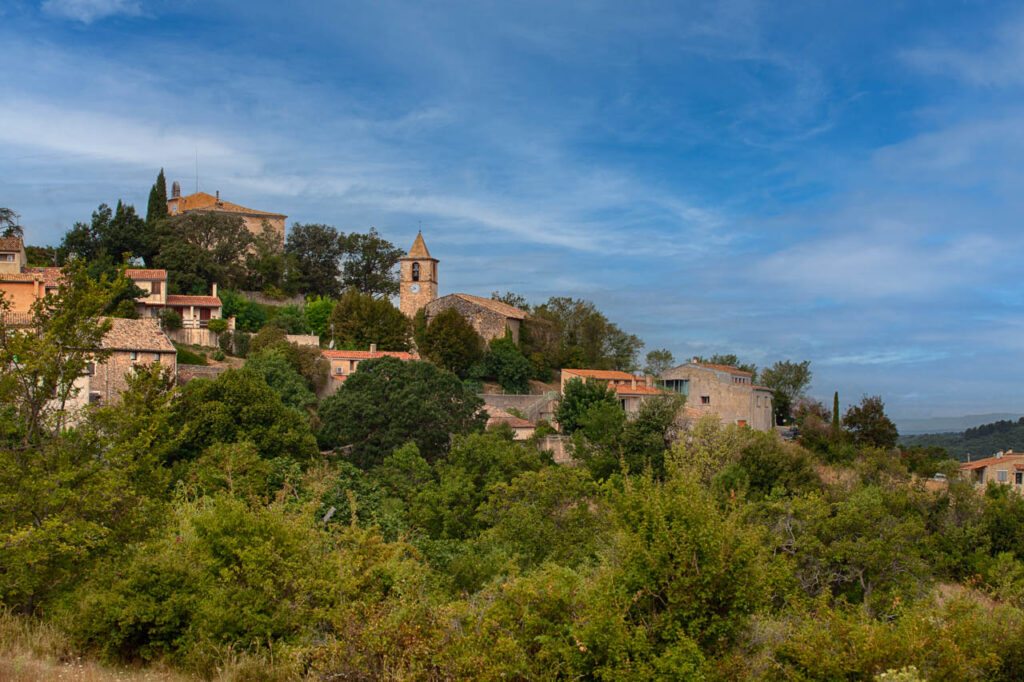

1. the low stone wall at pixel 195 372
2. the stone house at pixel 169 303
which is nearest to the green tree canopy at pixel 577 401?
the low stone wall at pixel 195 372

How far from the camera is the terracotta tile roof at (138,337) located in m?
33.3

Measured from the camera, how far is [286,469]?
1006 inches

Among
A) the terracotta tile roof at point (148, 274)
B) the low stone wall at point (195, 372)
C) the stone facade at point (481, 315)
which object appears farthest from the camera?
the stone facade at point (481, 315)

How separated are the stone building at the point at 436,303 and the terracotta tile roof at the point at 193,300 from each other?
44.0 feet

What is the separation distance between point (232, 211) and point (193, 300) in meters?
19.0

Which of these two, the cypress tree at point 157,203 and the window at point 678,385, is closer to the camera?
the window at point 678,385

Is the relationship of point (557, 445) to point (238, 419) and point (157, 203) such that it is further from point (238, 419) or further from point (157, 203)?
point (157, 203)

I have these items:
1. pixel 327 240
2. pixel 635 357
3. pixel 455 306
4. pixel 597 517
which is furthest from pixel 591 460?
pixel 327 240

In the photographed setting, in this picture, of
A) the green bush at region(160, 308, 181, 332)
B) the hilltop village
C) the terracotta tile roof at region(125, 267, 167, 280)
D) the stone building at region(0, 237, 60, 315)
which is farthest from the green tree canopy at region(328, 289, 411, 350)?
the stone building at region(0, 237, 60, 315)

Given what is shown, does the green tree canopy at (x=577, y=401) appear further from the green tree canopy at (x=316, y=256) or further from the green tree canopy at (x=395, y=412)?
the green tree canopy at (x=316, y=256)

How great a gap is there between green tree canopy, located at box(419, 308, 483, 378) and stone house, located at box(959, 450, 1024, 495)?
88.0ft

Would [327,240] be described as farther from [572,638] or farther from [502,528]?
[572,638]

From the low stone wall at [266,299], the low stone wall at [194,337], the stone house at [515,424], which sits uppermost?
the low stone wall at [266,299]

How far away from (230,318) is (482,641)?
132 ft
